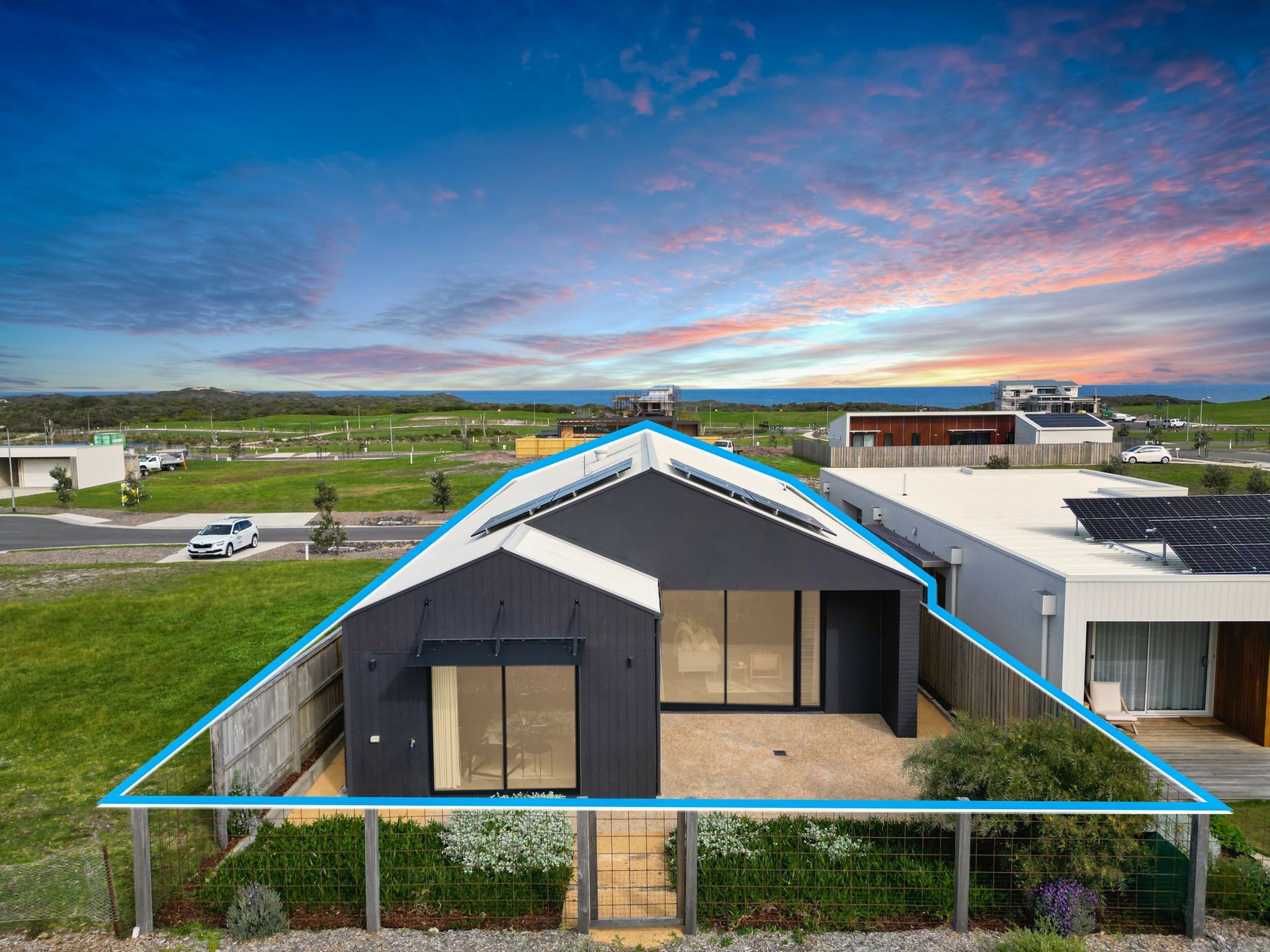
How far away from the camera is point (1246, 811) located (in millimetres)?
8836

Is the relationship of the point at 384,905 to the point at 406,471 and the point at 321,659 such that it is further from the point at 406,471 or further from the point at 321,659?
the point at 406,471

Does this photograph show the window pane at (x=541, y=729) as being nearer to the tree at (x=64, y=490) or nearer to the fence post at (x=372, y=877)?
the fence post at (x=372, y=877)

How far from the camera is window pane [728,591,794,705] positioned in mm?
11805

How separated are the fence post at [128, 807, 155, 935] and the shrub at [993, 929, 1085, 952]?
7.11m

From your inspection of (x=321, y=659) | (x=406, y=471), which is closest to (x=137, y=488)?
(x=406, y=471)

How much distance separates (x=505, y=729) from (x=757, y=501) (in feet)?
16.8

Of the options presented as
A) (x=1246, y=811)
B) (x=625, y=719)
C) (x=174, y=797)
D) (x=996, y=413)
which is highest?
(x=996, y=413)

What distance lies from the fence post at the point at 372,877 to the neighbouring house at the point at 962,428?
49722mm

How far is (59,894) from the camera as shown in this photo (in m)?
6.53

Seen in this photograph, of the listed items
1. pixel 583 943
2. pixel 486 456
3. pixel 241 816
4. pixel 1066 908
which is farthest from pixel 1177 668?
pixel 486 456

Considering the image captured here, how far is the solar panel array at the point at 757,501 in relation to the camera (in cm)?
1117

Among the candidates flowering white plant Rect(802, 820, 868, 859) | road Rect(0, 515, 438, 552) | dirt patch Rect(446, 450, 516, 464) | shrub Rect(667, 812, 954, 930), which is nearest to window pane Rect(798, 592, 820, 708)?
shrub Rect(667, 812, 954, 930)

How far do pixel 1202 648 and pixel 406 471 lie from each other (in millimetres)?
51824

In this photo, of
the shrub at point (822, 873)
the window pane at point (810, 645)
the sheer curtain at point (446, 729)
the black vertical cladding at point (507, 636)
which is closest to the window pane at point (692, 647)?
the window pane at point (810, 645)
